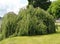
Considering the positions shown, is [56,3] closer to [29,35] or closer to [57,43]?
[29,35]

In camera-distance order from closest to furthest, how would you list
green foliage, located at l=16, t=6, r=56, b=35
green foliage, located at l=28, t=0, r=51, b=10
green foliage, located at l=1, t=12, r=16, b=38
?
green foliage, located at l=16, t=6, r=56, b=35 < green foliage, located at l=1, t=12, r=16, b=38 < green foliage, located at l=28, t=0, r=51, b=10

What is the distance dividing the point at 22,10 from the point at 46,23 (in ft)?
7.91

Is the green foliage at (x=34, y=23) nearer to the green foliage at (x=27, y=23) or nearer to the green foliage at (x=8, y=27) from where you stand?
the green foliage at (x=27, y=23)

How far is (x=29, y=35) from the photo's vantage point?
68.0ft

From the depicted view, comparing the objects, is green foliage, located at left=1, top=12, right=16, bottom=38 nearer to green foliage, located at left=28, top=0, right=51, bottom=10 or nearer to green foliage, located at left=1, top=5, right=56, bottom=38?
green foliage, located at left=1, top=5, right=56, bottom=38

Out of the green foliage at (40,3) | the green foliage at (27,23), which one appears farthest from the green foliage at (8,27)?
the green foliage at (40,3)

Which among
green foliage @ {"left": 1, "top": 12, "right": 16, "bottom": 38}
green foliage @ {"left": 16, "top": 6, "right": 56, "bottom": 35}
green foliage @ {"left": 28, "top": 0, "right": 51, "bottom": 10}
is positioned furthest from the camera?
green foliage @ {"left": 28, "top": 0, "right": 51, "bottom": 10}

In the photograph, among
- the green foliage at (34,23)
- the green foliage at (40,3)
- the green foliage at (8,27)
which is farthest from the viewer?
the green foliage at (40,3)

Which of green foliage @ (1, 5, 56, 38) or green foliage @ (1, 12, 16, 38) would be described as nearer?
green foliage @ (1, 5, 56, 38)

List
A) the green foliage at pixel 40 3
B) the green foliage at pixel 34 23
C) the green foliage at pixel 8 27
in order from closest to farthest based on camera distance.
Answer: the green foliage at pixel 34 23 → the green foliage at pixel 8 27 → the green foliage at pixel 40 3

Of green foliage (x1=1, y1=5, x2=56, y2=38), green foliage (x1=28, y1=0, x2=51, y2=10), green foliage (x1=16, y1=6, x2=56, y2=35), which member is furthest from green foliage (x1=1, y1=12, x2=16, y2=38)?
green foliage (x1=28, y1=0, x2=51, y2=10)

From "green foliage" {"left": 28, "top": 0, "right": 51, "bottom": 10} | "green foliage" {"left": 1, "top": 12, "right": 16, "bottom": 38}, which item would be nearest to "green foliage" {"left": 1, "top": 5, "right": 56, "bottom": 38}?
"green foliage" {"left": 1, "top": 12, "right": 16, "bottom": 38}

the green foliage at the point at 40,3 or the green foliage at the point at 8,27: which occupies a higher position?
the green foliage at the point at 40,3

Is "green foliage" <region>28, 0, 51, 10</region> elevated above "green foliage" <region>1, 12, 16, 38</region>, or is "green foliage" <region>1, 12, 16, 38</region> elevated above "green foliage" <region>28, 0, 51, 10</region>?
"green foliage" <region>28, 0, 51, 10</region>
